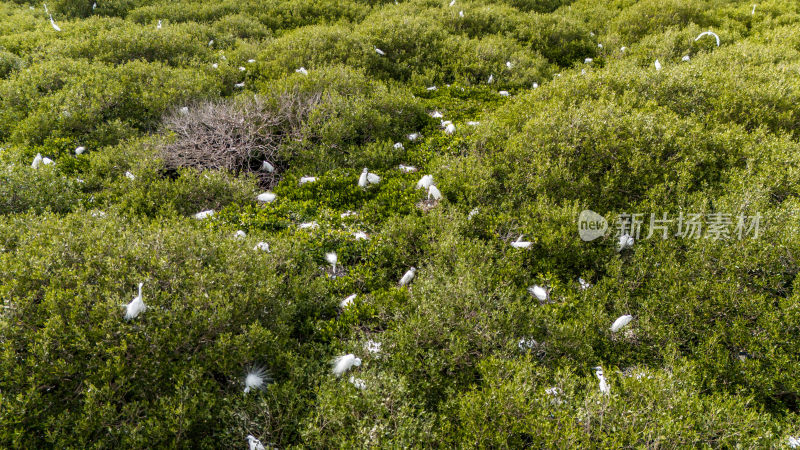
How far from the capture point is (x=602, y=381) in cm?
349

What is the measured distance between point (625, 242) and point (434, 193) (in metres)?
2.30

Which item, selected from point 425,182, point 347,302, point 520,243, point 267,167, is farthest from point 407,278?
point 267,167

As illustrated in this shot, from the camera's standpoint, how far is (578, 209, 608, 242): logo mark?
491 centimetres

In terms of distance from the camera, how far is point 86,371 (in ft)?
9.93

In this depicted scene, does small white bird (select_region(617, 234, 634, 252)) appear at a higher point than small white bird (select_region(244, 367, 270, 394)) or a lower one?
lower

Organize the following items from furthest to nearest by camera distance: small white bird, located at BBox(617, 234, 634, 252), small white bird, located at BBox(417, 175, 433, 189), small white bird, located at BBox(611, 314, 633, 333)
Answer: small white bird, located at BBox(417, 175, 433, 189) → small white bird, located at BBox(617, 234, 634, 252) → small white bird, located at BBox(611, 314, 633, 333)

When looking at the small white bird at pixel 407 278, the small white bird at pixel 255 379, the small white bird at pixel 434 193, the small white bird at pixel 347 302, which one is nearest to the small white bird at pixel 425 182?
the small white bird at pixel 434 193

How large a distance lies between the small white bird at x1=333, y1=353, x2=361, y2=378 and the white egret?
0.17m

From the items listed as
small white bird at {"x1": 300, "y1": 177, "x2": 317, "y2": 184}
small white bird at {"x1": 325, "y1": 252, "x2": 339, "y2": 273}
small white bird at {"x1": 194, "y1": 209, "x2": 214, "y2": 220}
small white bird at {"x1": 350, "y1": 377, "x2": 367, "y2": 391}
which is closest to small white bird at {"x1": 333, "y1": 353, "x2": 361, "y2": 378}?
small white bird at {"x1": 350, "y1": 377, "x2": 367, "y2": 391}

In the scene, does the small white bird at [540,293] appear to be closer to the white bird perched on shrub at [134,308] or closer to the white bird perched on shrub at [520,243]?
the white bird perched on shrub at [520,243]

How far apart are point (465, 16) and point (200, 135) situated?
26.5 feet

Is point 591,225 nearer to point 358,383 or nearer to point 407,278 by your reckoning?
point 407,278

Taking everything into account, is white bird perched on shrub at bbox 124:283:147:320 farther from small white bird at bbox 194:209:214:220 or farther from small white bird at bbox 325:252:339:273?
small white bird at bbox 194:209:214:220

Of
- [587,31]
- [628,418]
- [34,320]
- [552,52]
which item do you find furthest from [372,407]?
[587,31]
